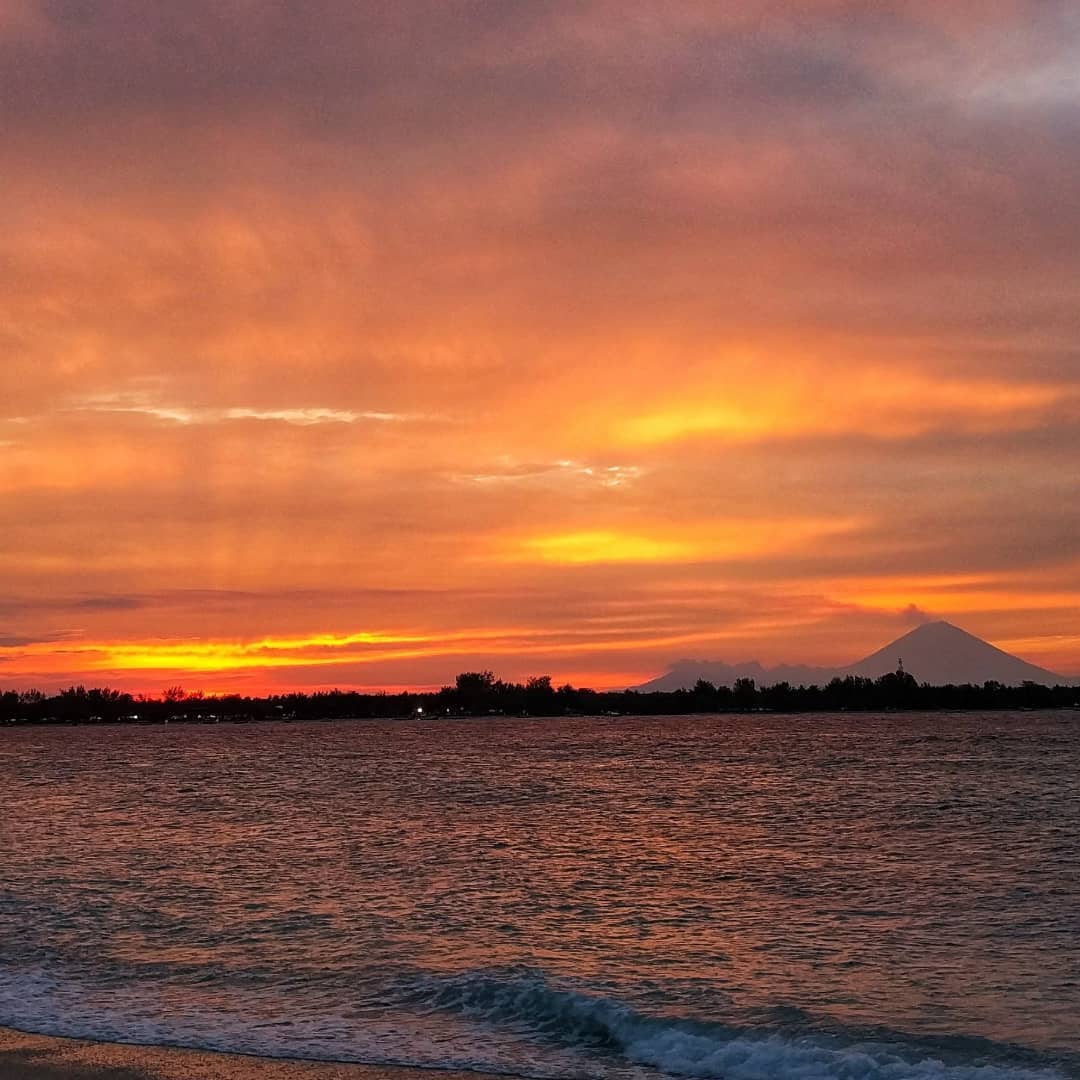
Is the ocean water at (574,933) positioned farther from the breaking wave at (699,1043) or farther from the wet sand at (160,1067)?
the wet sand at (160,1067)

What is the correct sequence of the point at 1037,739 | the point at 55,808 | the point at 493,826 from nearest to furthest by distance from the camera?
the point at 493,826 → the point at 55,808 → the point at 1037,739

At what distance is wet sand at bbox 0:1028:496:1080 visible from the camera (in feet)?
52.1

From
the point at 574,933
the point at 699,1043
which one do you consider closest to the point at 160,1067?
the point at 699,1043

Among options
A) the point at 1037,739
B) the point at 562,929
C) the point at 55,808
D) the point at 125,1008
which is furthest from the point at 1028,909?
the point at 1037,739

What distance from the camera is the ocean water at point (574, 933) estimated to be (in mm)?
18078

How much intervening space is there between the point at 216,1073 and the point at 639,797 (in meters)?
51.7

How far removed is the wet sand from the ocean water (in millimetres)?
694

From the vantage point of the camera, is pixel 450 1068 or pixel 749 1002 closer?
pixel 450 1068

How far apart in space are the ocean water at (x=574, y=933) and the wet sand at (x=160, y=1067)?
0.69 metres

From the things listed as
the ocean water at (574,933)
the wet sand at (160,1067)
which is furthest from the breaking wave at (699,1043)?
the wet sand at (160,1067)

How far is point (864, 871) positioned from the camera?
36.1 m

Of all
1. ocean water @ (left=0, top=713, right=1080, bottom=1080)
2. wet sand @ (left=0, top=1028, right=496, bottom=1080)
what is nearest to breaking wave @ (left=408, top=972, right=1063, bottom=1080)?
ocean water @ (left=0, top=713, right=1080, bottom=1080)

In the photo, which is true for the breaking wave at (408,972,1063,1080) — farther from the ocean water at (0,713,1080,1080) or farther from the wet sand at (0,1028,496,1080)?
the wet sand at (0,1028,496,1080)

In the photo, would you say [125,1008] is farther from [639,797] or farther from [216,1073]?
[639,797]
